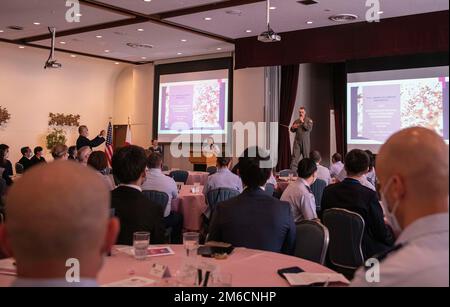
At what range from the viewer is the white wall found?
14.0 m

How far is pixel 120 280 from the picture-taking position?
202 centimetres

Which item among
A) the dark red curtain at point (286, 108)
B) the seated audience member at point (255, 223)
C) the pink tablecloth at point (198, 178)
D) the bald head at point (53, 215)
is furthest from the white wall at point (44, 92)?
the bald head at point (53, 215)

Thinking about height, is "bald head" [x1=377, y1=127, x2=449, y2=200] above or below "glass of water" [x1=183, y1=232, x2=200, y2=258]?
above

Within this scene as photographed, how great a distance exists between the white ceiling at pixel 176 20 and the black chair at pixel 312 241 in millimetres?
6082

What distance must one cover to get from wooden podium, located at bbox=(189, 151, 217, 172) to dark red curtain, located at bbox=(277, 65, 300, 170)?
1.83 m

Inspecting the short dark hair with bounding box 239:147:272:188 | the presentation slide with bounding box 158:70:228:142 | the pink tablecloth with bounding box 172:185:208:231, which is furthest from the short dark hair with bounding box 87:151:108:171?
the presentation slide with bounding box 158:70:228:142

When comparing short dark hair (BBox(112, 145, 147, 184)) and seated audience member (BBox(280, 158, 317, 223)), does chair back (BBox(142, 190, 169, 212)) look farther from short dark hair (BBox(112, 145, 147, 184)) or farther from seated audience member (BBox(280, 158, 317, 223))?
short dark hair (BBox(112, 145, 147, 184))

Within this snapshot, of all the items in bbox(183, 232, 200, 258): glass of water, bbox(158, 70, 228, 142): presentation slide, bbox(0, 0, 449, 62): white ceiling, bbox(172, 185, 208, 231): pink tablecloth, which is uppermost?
bbox(0, 0, 449, 62): white ceiling

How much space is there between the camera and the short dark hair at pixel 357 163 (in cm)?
383

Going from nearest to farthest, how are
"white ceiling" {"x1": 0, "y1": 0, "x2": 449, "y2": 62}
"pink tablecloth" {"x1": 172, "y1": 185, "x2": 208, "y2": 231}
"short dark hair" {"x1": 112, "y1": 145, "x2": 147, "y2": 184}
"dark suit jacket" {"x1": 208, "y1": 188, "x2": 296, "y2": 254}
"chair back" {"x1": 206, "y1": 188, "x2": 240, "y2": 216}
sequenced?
"dark suit jacket" {"x1": 208, "y1": 188, "x2": 296, "y2": 254}, "short dark hair" {"x1": 112, "y1": 145, "x2": 147, "y2": 184}, "chair back" {"x1": 206, "y1": 188, "x2": 240, "y2": 216}, "pink tablecloth" {"x1": 172, "y1": 185, "x2": 208, "y2": 231}, "white ceiling" {"x1": 0, "y1": 0, "x2": 449, "y2": 62}

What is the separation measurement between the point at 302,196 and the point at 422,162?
2976mm

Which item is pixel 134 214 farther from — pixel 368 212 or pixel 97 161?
pixel 97 161

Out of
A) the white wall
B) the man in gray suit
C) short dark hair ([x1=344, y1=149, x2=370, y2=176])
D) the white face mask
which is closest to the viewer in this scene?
the white face mask

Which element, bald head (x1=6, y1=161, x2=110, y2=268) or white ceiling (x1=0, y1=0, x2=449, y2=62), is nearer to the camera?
bald head (x1=6, y1=161, x2=110, y2=268)
